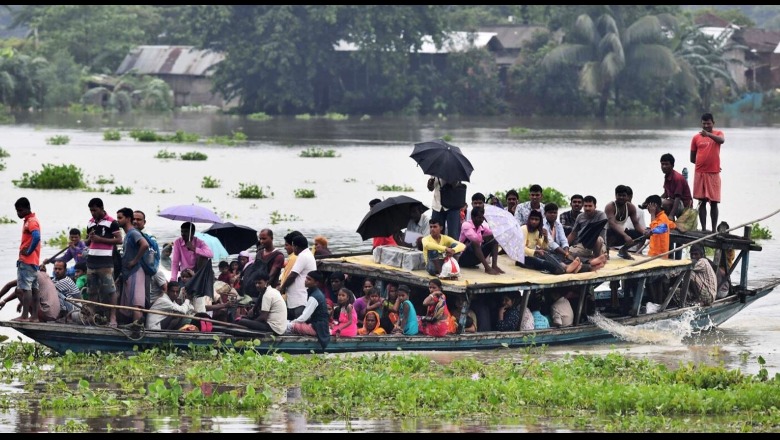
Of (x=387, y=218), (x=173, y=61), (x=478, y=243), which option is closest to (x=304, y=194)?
(x=387, y=218)

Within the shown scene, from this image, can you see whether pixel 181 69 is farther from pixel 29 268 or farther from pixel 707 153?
pixel 29 268

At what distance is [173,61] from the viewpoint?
72438 mm

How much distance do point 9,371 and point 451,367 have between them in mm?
3829

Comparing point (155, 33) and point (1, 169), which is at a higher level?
point (155, 33)

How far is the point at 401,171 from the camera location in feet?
115

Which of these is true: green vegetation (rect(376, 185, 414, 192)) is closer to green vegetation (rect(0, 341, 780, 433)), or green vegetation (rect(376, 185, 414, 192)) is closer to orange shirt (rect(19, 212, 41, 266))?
green vegetation (rect(0, 341, 780, 433))

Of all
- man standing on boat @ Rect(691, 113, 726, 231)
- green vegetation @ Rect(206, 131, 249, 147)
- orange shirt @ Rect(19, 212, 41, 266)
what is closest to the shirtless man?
man standing on boat @ Rect(691, 113, 726, 231)

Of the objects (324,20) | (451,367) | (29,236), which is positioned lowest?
(451,367)

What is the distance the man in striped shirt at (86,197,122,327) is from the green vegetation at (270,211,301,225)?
440 inches

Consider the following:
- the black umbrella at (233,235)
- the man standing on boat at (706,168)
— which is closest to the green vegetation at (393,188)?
the man standing on boat at (706,168)

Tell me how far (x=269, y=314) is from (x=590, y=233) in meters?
3.56

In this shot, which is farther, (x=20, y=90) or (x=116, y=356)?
(x=20, y=90)

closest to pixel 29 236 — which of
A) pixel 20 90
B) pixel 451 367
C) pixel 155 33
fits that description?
pixel 451 367

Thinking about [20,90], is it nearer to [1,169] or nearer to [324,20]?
[324,20]
